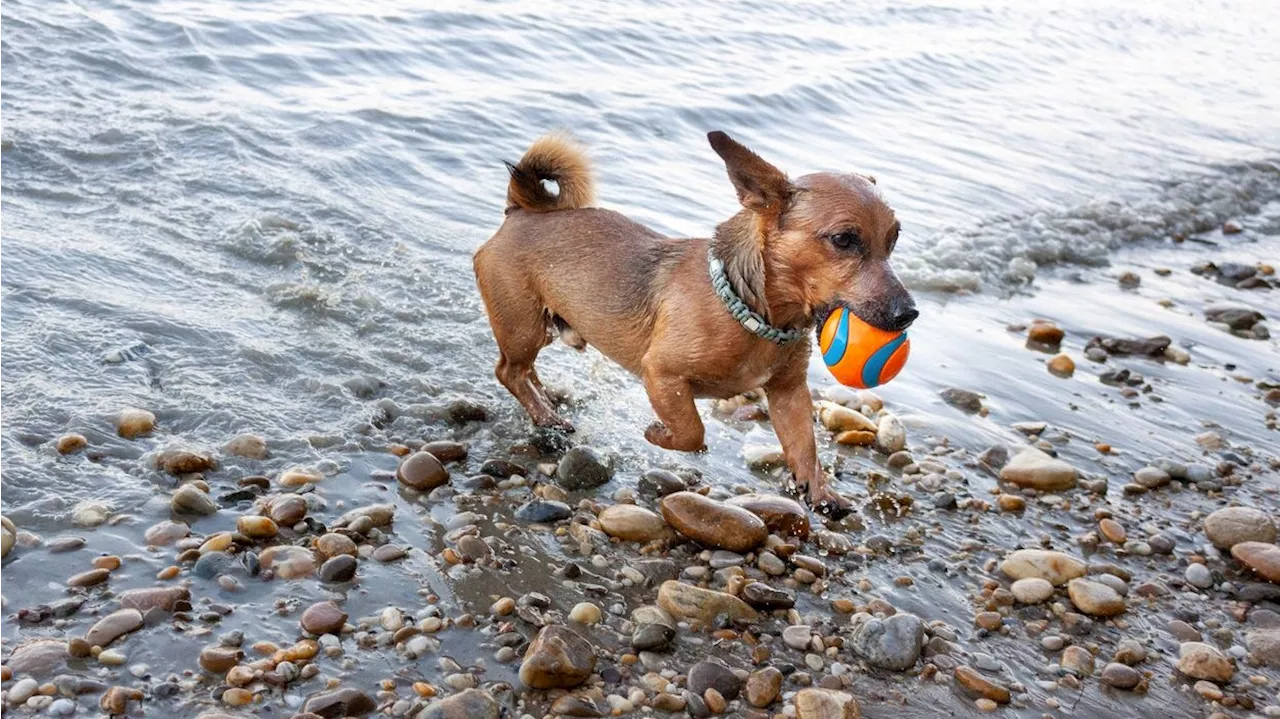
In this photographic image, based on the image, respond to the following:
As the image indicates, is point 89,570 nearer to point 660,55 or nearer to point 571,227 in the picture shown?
point 571,227

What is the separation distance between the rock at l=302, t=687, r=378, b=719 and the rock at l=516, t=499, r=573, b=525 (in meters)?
1.39

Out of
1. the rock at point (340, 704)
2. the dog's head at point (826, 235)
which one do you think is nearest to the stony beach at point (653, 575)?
the rock at point (340, 704)

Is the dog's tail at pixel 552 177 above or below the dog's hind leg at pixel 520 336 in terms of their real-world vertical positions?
above

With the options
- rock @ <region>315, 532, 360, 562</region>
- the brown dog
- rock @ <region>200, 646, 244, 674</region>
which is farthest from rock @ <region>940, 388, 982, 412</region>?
rock @ <region>200, 646, 244, 674</region>

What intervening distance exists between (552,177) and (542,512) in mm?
1793

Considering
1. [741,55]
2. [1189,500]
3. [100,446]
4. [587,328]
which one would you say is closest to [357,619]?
[100,446]

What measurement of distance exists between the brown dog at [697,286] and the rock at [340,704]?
6.65ft

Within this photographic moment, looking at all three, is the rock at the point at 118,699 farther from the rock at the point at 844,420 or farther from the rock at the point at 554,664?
the rock at the point at 844,420

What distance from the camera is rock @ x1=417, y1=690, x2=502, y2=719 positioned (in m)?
3.25

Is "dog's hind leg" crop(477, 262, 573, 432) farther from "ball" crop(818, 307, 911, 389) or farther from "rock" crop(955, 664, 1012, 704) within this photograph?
"rock" crop(955, 664, 1012, 704)

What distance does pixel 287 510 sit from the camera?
4.22m

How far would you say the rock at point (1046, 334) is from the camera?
7262 millimetres

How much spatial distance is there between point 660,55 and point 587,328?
903 cm

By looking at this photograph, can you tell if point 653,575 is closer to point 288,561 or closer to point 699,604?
point 699,604
